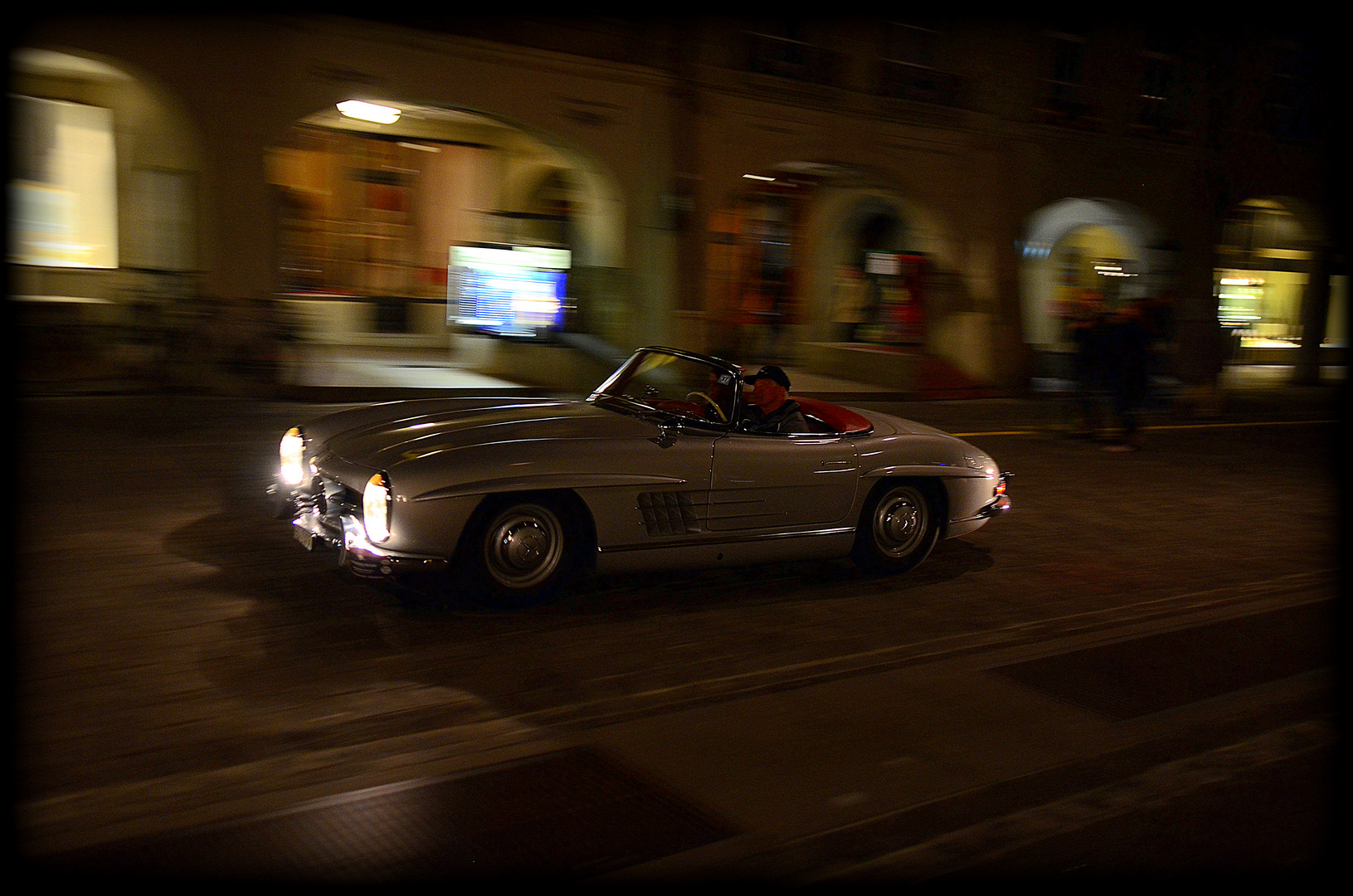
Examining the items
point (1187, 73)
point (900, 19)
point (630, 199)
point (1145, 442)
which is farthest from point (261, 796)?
point (1187, 73)

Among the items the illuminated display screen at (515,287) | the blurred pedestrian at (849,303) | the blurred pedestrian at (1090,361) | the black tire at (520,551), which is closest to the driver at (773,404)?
the black tire at (520,551)

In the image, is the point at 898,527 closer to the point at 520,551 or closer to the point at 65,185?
the point at 520,551

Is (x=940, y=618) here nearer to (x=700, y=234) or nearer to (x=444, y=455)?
(x=444, y=455)

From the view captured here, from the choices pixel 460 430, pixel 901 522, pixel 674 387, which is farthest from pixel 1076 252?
pixel 460 430

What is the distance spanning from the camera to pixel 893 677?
17.2 feet

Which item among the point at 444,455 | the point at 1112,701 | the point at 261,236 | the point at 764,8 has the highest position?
the point at 764,8

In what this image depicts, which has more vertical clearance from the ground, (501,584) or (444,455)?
(444,455)

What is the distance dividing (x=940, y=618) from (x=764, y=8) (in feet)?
43.2

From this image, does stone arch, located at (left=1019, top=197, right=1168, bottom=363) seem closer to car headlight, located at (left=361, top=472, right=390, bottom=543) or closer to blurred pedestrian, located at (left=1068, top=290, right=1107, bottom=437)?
blurred pedestrian, located at (left=1068, top=290, right=1107, bottom=437)

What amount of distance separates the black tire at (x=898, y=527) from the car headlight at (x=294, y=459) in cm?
317

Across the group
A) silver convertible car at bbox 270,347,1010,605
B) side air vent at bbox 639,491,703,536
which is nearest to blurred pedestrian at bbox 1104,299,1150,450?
silver convertible car at bbox 270,347,1010,605

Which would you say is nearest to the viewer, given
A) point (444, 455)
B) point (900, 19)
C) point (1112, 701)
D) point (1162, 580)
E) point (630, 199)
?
point (1112, 701)

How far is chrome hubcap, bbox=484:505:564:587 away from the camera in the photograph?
5.58m

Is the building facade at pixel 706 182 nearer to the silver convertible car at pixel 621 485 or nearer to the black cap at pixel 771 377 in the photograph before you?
the silver convertible car at pixel 621 485
